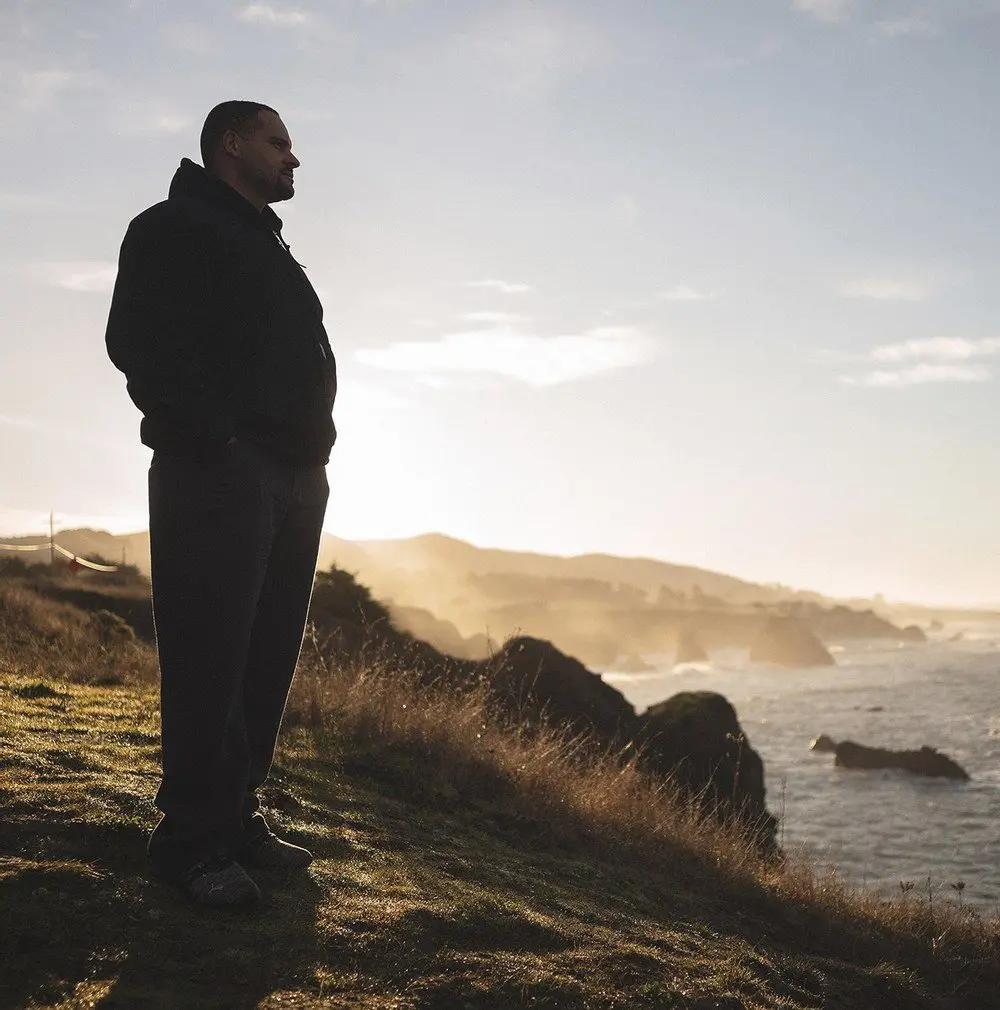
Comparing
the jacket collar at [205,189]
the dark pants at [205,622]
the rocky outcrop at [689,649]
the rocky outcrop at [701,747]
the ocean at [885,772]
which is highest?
the jacket collar at [205,189]

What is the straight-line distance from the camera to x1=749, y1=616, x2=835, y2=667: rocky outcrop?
11356 centimetres

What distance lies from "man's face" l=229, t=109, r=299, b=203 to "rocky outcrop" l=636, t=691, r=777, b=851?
8.99 metres

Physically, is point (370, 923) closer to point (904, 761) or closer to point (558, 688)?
point (558, 688)

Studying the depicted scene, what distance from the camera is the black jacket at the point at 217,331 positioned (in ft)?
8.67

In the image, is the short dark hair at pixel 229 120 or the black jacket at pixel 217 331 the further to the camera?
the short dark hair at pixel 229 120

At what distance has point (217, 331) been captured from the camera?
290 cm

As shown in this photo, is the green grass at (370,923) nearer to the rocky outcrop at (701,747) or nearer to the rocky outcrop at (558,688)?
the rocky outcrop at (701,747)

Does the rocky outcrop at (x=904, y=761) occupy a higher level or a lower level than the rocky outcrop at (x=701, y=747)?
lower

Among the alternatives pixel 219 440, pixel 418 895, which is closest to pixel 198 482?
pixel 219 440

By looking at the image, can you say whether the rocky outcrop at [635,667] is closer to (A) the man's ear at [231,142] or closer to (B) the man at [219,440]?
(B) the man at [219,440]

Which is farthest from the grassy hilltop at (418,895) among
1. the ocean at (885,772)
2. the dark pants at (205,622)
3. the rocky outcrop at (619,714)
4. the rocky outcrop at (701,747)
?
the rocky outcrop at (701,747)

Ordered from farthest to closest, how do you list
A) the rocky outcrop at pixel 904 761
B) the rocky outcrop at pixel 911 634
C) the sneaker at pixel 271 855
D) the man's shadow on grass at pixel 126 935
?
the rocky outcrop at pixel 911 634 < the rocky outcrop at pixel 904 761 < the sneaker at pixel 271 855 < the man's shadow on grass at pixel 126 935

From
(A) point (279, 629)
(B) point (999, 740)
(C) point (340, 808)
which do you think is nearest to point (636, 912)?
(C) point (340, 808)

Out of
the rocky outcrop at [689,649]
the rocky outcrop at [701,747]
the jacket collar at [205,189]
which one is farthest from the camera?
the rocky outcrop at [689,649]
